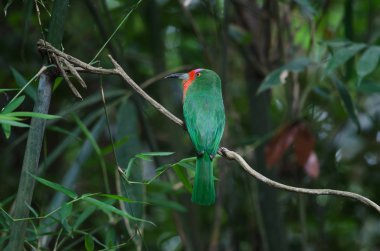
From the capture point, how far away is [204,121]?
2668 mm

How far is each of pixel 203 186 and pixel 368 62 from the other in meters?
0.99

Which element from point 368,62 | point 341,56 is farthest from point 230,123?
point 368,62

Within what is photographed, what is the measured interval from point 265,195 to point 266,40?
2.98 feet

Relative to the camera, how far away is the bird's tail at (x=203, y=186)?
214cm

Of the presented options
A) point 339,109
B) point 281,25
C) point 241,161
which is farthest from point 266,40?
point 241,161

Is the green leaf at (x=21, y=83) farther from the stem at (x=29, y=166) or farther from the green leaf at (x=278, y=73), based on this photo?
the green leaf at (x=278, y=73)

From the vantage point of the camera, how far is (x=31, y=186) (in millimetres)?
1674

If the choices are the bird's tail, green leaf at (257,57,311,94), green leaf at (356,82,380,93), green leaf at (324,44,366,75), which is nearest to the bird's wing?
the bird's tail

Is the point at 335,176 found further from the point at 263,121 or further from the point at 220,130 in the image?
the point at 220,130

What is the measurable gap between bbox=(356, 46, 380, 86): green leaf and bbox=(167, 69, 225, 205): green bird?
0.59m

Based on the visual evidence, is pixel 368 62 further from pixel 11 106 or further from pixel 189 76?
pixel 11 106

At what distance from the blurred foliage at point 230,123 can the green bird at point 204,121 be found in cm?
21

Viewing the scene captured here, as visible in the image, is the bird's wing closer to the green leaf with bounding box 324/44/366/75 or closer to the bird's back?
the bird's back

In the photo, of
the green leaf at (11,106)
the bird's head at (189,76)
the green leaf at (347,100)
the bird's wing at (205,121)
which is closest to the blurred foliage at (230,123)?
the green leaf at (347,100)
